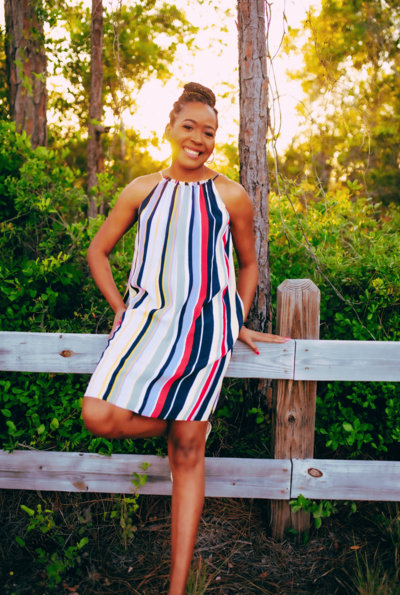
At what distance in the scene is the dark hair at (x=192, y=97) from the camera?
1.91 metres

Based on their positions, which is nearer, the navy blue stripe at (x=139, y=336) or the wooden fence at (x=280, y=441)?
the navy blue stripe at (x=139, y=336)

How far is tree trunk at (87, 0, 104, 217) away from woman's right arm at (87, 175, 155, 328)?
2.85m

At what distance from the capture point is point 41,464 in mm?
2303

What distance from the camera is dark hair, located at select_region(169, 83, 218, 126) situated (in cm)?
191

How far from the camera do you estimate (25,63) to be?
18.2ft

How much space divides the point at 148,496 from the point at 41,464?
0.65 meters

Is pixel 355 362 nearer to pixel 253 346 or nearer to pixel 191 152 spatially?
pixel 253 346

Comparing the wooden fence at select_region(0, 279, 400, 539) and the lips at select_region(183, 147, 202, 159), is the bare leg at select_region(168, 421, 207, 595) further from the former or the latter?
the lips at select_region(183, 147, 202, 159)

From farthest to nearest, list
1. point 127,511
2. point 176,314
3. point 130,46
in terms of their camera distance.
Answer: point 130,46, point 127,511, point 176,314

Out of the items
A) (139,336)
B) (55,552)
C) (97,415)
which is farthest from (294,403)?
(55,552)

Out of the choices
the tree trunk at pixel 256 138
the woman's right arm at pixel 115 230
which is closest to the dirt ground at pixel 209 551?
the tree trunk at pixel 256 138

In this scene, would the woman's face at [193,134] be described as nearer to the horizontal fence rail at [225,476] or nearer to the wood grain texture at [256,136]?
the wood grain texture at [256,136]

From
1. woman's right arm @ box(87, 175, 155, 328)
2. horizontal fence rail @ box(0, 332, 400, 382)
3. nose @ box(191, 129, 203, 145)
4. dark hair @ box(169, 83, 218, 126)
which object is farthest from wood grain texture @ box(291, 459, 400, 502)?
dark hair @ box(169, 83, 218, 126)

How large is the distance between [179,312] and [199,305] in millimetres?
90
